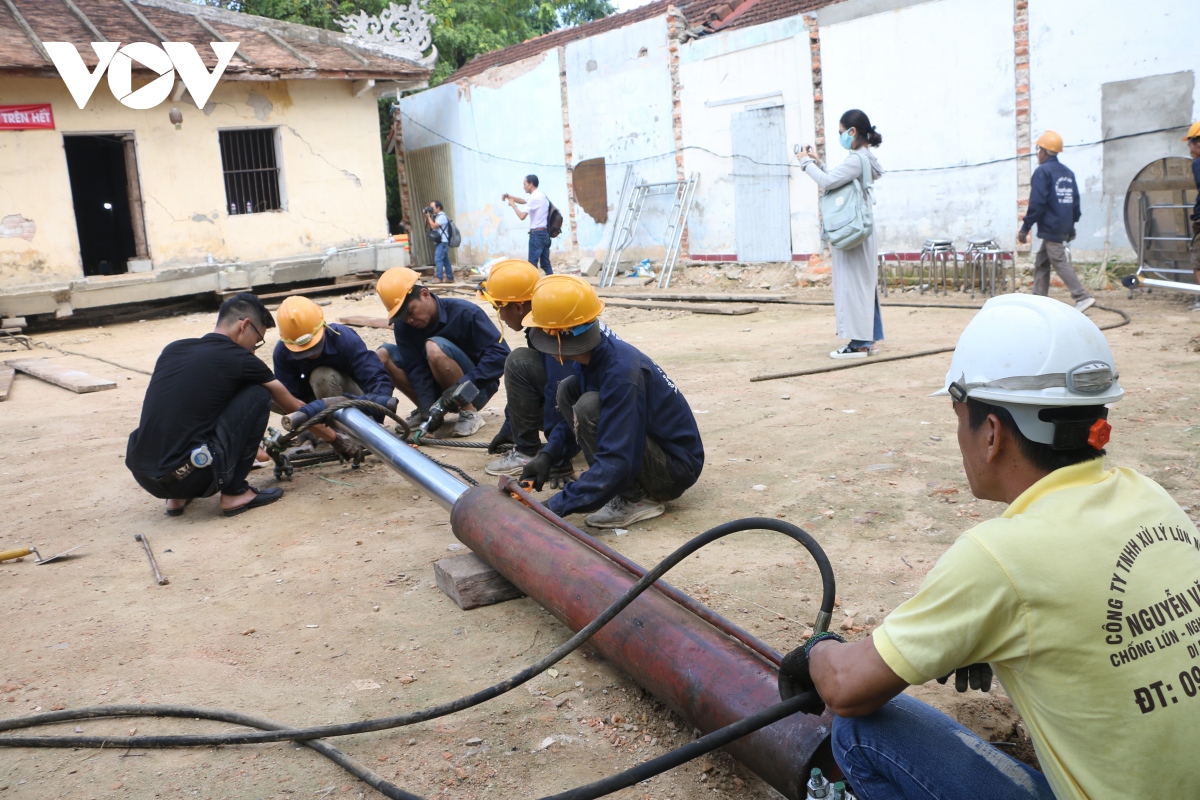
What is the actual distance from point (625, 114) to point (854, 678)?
50.1ft

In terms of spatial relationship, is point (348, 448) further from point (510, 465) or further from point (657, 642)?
point (657, 642)

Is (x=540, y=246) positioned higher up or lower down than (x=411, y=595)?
higher up

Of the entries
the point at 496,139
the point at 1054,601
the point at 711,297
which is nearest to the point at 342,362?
the point at 1054,601

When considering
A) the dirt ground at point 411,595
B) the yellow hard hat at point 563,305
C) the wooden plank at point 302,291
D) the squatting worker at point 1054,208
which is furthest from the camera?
the wooden plank at point 302,291

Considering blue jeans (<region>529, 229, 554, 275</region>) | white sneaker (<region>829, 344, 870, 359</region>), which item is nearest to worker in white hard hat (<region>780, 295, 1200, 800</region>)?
white sneaker (<region>829, 344, 870, 359</region>)

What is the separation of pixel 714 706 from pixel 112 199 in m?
19.3

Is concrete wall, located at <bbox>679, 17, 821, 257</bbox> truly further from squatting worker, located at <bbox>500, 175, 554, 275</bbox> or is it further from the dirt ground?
the dirt ground

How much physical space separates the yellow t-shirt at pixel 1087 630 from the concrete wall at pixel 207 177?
579 inches

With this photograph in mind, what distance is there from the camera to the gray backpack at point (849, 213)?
7.05 m

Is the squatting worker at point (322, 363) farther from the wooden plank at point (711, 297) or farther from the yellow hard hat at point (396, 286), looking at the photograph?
the wooden plank at point (711, 297)

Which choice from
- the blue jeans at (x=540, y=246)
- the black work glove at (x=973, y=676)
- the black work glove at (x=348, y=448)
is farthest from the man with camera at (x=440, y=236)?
the black work glove at (x=973, y=676)

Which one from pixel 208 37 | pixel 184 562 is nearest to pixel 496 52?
pixel 208 37

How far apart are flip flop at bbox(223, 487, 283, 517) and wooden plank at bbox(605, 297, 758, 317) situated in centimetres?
694

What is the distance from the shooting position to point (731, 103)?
14094mm
